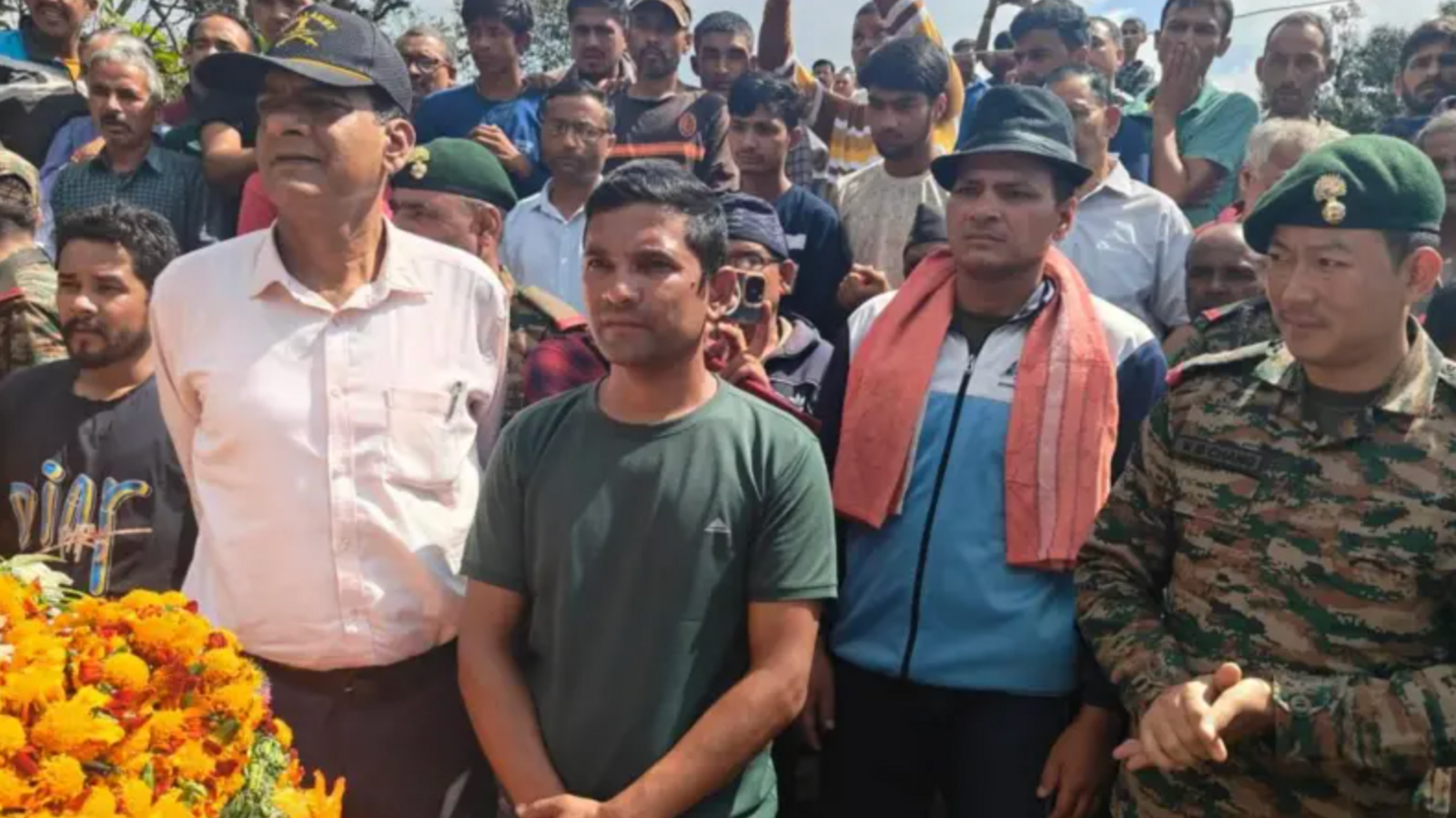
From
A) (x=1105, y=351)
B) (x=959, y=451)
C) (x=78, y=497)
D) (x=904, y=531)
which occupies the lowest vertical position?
(x=78, y=497)

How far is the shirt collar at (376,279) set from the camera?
8.86ft

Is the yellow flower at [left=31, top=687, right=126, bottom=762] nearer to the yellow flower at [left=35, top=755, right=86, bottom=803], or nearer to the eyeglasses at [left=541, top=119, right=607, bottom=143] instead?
the yellow flower at [left=35, top=755, right=86, bottom=803]

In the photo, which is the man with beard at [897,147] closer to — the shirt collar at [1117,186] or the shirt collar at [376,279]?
Answer: the shirt collar at [1117,186]

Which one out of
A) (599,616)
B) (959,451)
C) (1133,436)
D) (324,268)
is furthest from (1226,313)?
(324,268)

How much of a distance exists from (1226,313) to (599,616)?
1.97 meters

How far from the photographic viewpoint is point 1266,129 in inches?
179

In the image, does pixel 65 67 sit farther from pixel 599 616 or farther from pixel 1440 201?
pixel 1440 201

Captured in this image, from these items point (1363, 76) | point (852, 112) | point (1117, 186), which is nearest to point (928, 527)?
point (1117, 186)

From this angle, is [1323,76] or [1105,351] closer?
[1105,351]

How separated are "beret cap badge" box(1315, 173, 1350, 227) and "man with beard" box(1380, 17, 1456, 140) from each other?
394 centimetres

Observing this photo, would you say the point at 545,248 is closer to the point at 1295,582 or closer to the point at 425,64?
the point at 425,64

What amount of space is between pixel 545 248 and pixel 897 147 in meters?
1.43

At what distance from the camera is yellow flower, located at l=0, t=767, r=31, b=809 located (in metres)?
1.56

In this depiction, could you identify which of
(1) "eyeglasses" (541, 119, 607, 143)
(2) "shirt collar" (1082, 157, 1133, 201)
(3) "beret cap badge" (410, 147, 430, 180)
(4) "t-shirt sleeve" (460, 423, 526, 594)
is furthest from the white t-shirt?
(4) "t-shirt sleeve" (460, 423, 526, 594)
